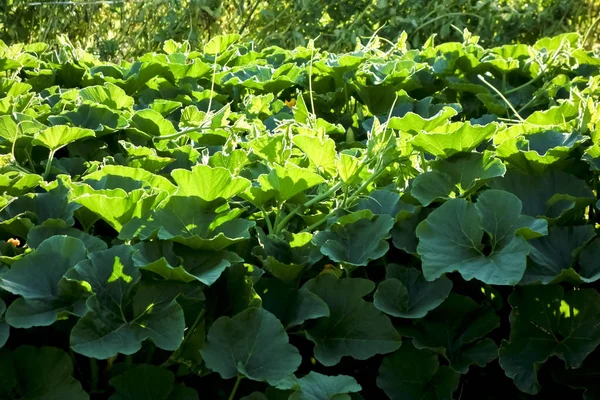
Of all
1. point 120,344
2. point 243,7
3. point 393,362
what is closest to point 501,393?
point 393,362

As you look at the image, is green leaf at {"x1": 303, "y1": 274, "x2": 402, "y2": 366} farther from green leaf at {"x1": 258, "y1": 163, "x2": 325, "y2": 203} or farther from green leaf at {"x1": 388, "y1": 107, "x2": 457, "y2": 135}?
green leaf at {"x1": 388, "y1": 107, "x2": 457, "y2": 135}

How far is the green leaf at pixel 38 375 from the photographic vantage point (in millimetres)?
1129

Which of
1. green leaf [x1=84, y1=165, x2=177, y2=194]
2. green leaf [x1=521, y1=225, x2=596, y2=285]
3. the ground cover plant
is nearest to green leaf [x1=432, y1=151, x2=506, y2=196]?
the ground cover plant

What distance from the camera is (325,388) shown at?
113cm

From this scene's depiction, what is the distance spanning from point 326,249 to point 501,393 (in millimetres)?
420

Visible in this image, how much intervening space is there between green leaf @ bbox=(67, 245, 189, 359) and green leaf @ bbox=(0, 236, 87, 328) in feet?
0.09

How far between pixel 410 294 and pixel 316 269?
170 mm

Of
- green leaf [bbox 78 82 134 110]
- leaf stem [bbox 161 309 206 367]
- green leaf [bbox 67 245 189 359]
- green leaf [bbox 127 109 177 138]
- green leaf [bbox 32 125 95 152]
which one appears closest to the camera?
green leaf [bbox 67 245 189 359]

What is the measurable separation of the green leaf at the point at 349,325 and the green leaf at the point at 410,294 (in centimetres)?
2

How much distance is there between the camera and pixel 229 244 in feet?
3.92

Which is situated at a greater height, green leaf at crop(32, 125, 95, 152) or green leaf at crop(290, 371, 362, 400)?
green leaf at crop(32, 125, 95, 152)

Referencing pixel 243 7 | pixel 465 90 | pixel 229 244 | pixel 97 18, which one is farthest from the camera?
pixel 97 18

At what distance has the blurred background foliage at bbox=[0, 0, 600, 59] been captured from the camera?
5410mm

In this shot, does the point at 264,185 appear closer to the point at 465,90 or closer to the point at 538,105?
the point at 465,90
